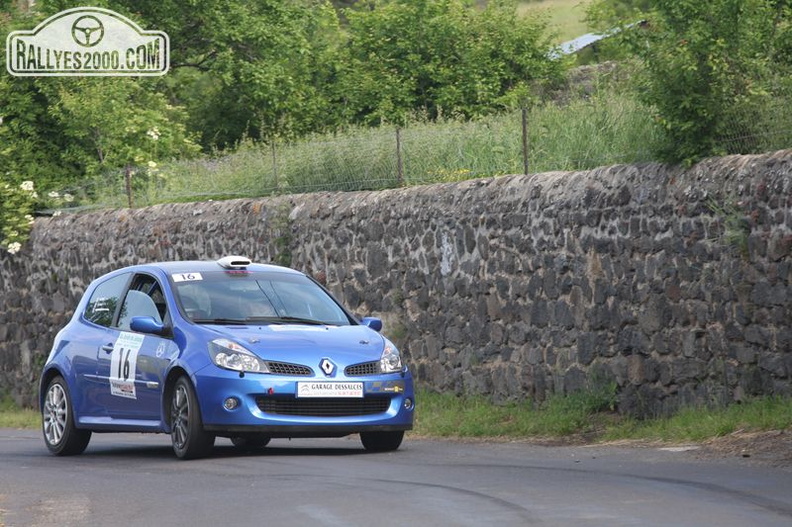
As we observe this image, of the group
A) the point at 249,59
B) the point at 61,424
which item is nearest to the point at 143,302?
the point at 61,424

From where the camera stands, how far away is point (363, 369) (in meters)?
12.6

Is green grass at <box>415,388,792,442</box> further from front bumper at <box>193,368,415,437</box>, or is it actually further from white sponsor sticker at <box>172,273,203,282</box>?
white sponsor sticker at <box>172,273,203,282</box>

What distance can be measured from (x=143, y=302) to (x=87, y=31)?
21.1m

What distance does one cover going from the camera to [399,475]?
10.8 meters

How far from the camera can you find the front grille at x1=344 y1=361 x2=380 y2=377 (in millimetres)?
12516

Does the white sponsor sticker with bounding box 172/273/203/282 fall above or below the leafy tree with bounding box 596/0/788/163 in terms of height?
below

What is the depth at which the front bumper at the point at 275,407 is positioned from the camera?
1214 centimetres

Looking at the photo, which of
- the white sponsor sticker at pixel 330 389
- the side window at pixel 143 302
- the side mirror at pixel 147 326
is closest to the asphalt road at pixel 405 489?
the white sponsor sticker at pixel 330 389

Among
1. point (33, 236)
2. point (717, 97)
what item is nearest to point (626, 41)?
point (717, 97)

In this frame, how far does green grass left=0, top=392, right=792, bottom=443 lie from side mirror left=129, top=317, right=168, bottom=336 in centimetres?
358

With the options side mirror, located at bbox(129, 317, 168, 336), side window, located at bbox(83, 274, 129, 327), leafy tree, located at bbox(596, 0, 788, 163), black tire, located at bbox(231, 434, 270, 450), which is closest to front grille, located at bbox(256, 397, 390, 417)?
side mirror, located at bbox(129, 317, 168, 336)

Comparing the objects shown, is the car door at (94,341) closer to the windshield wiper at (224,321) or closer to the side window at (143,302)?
the side window at (143,302)

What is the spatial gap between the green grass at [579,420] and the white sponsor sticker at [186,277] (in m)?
3.18

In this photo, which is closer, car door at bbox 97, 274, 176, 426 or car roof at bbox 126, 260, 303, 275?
car door at bbox 97, 274, 176, 426
